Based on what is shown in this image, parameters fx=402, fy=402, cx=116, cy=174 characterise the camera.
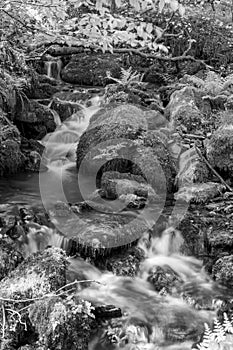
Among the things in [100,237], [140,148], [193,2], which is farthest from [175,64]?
[100,237]

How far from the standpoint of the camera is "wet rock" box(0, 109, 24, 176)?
28.7 feet

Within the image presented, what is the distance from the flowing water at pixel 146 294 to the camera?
4.74m

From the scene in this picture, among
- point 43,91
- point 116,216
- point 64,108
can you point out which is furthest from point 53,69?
point 116,216

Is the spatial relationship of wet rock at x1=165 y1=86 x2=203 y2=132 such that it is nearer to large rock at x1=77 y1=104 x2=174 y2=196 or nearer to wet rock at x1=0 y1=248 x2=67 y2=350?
large rock at x1=77 y1=104 x2=174 y2=196

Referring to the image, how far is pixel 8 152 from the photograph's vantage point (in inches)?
346

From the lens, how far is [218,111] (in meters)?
10.1

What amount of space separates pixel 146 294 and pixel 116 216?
166cm

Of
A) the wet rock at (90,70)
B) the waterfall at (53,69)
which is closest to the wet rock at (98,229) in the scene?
the wet rock at (90,70)

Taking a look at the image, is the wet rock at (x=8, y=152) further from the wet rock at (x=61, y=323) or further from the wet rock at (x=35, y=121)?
the wet rock at (x=61, y=323)

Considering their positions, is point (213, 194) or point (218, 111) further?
point (218, 111)

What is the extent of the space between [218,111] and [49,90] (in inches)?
186

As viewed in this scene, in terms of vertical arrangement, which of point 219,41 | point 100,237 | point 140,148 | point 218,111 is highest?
point 219,41

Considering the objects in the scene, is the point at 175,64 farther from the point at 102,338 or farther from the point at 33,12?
the point at 102,338

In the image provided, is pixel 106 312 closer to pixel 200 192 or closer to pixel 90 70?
pixel 200 192
